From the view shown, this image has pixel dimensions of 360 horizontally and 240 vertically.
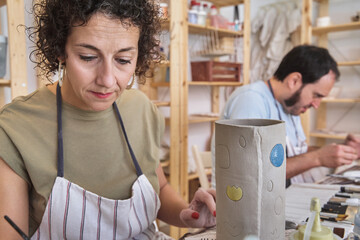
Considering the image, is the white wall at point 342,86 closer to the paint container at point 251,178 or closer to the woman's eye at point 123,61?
the woman's eye at point 123,61

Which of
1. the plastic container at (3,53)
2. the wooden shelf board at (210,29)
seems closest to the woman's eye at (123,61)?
the plastic container at (3,53)

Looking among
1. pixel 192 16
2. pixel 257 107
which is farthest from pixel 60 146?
pixel 192 16

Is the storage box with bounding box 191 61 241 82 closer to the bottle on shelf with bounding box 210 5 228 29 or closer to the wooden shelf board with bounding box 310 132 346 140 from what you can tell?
the bottle on shelf with bounding box 210 5 228 29

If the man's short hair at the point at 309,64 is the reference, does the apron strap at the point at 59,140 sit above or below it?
below

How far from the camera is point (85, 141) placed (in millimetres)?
1041

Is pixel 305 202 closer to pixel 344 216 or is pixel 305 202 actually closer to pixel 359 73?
pixel 344 216

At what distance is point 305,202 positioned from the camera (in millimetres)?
1127

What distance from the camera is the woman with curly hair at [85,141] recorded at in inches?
34.3

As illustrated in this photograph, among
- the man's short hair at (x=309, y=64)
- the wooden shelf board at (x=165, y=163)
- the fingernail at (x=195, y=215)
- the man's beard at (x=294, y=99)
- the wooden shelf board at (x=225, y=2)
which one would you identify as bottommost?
the wooden shelf board at (x=165, y=163)

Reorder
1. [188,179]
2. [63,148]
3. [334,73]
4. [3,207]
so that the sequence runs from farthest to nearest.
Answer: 1. [188,179]
2. [334,73]
3. [63,148]
4. [3,207]

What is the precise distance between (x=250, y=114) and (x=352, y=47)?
2160 mm

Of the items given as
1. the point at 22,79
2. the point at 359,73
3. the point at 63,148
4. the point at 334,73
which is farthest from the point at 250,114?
the point at 359,73

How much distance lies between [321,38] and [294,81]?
1860 millimetres

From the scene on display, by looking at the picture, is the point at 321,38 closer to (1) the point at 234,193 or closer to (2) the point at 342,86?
(2) the point at 342,86
